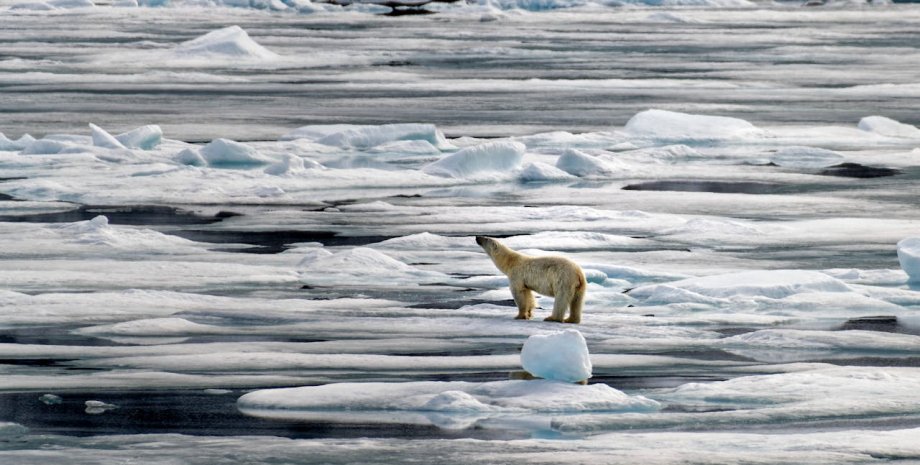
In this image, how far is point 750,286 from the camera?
712 centimetres

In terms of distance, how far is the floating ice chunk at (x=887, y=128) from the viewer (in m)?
15.6

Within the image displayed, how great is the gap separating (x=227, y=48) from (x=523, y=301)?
818 inches

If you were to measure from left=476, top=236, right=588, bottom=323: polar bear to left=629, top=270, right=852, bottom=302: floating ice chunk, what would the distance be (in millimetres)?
695

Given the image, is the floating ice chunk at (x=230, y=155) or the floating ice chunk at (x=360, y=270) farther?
the floating ice chunk at (x=230, y=155)

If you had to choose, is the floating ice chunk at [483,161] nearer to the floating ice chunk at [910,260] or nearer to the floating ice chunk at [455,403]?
the floating ice chunk at [910,260]

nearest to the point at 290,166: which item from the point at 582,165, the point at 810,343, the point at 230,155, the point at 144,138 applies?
the point at 230,155

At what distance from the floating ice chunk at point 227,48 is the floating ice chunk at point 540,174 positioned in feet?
48.0

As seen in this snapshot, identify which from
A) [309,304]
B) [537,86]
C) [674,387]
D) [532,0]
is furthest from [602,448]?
[532,0]

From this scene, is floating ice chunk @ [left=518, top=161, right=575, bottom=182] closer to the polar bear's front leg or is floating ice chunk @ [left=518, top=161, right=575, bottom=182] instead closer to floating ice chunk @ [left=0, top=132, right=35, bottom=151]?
floating ice chunk @ [left=0, top=132, right=35, bottom=151]

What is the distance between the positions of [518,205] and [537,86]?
11.1 m

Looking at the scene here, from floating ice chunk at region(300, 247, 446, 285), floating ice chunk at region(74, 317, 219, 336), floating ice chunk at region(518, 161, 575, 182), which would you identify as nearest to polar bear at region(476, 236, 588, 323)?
floating ice chunk at region(300, 247, 446, 285)

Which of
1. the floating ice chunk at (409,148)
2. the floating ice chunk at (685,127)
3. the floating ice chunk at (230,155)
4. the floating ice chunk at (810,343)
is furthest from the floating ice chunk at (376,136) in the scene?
the floating ice chunk at (810,343)

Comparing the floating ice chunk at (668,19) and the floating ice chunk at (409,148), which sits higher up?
the floating ice chunk at (409,148)

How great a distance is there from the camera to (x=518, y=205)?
10672 millimetres
